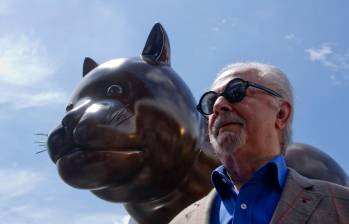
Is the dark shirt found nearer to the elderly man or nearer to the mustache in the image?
the elderly man

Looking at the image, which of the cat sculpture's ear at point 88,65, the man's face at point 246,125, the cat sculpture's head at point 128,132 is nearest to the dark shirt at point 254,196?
the man's face at point 246,125

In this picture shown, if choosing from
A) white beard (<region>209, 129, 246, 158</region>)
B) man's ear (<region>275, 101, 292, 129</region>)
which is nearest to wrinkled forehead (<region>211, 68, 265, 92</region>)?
man's ear (<region>275, 101, 292, 129</region>)

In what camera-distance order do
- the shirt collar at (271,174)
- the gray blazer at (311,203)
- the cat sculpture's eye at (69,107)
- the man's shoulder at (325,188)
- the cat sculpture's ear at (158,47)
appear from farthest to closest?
the cat sculpture's ear at (158,47) → the cat sculpture's eye at (69,107) → the shirt collar at (271,174) → the man's shoulder at (325,188) → the gray blazer at (311,203)

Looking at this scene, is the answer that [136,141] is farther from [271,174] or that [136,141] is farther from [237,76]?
[271,174]

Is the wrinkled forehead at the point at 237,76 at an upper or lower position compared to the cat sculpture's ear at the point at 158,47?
upper

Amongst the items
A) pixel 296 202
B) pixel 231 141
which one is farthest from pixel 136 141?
pixel 296 202

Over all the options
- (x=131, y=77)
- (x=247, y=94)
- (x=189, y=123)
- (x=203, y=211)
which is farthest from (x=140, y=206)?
(x=247, y=94)

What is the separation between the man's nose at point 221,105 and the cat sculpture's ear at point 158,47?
1.80 meters

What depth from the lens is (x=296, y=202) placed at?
2.22 metres

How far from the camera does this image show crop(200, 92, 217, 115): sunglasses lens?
2744mm

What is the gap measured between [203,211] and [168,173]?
1365 millimetres

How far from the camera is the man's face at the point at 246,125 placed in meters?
2.53

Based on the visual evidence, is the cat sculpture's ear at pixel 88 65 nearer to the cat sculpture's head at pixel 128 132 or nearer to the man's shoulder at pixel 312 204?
the cat sculpture's head at pixel 128 132

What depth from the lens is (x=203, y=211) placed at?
102 inches
